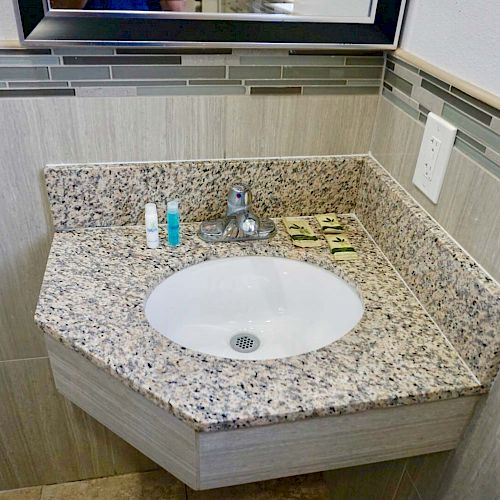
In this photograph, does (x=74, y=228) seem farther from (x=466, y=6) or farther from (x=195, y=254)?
(x=466, y=6)

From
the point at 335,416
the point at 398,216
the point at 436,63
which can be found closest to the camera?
the point at 335,416

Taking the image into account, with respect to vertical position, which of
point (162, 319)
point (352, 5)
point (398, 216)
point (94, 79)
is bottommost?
point (162, 319)

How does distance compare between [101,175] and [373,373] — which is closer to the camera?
[373,373]

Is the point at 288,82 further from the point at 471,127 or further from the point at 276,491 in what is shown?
the point at 276,491

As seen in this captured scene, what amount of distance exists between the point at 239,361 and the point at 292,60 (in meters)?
0.61

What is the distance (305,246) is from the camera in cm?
110

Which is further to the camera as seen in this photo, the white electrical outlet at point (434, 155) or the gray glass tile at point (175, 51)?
the gray glass tile at point (175, 51)

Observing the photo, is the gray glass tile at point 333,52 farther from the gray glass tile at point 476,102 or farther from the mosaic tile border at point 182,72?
the gray glass tile at point 476,102

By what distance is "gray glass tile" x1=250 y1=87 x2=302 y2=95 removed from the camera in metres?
1.05

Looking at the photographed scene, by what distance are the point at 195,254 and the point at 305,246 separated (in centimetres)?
24

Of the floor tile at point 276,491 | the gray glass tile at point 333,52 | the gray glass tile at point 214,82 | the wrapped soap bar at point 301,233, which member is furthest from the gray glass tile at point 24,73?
the floor tile at point 276,491

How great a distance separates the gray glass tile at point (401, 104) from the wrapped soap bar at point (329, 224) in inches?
11.3

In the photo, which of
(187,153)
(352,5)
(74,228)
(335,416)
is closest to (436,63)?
(352,5)

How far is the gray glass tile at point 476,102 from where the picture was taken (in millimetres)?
739
